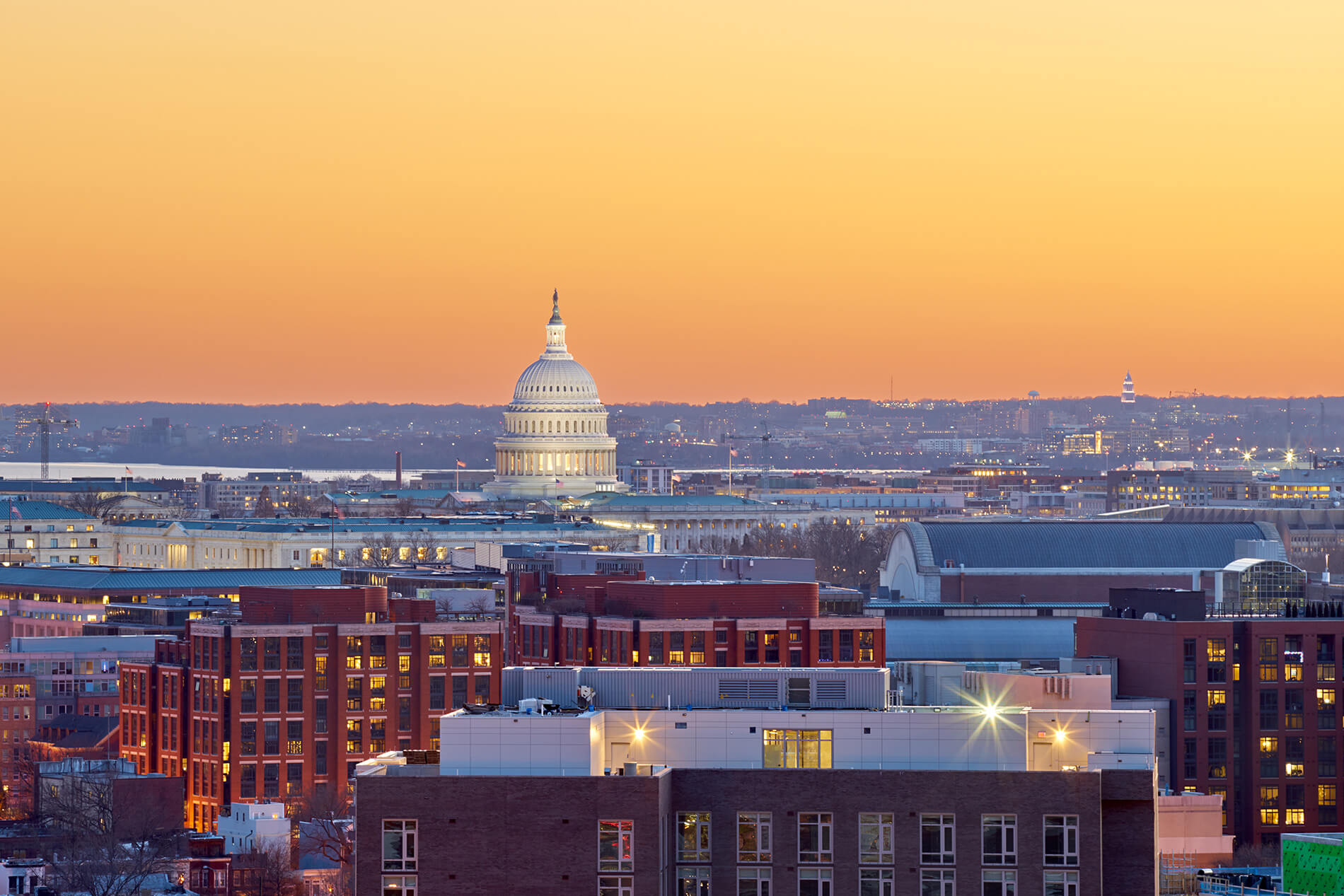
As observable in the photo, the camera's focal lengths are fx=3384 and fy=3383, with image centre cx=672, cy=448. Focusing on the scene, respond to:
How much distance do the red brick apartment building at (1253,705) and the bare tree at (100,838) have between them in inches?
1117

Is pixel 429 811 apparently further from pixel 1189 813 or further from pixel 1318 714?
pixel 1318 714

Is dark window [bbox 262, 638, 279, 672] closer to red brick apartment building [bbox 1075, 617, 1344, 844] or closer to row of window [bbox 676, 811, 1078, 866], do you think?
red brick apartment building [bbox 1075, 617, 1344, 844]

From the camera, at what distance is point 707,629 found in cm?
10288

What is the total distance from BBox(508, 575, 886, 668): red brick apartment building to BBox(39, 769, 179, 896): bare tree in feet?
49.3

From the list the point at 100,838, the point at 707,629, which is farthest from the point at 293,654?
the point at 100,838

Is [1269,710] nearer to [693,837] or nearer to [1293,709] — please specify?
[1293,709]

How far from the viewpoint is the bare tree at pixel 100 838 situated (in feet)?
249

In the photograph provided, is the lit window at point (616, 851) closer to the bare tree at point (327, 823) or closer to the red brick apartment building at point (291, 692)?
the bare tree at point (327, 823)

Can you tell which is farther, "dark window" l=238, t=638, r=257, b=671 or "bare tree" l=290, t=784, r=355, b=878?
"dark window" l=238, t=638, r=257, b=671

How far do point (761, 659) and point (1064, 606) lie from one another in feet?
84.0

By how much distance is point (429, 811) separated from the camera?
49812 millimetres

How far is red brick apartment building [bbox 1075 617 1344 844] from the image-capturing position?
311ft

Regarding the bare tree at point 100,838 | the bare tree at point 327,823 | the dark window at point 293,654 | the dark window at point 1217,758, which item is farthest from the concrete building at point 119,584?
the dark window at point 1217,758

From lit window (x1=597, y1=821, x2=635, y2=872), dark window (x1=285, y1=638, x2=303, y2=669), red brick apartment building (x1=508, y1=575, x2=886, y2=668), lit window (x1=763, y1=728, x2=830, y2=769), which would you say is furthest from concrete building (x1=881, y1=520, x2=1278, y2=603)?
lit window (x1=597, y1=821, x2=635, y2=872)
